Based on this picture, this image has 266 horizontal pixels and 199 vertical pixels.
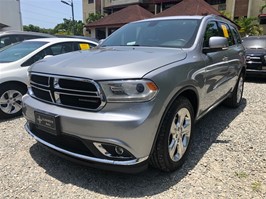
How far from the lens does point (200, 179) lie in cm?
279

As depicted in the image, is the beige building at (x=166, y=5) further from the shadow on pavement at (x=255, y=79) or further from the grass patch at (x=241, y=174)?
the grass patch at (x=241, y=174)

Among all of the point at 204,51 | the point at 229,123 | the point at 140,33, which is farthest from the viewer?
the point at 229,123

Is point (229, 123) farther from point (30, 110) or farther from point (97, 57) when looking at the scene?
point (30, 110)

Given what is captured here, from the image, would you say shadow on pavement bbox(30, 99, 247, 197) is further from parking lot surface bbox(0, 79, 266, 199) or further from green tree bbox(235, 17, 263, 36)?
green tree bbox(235, 17, 263, 36)

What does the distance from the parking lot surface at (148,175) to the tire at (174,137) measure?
18cm

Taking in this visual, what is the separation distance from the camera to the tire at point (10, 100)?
4.52 metres

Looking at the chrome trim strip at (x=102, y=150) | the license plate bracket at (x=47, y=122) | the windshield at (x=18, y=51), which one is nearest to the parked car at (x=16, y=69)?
the windshield at (x=18, y=51)

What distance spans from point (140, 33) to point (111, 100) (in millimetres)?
1847

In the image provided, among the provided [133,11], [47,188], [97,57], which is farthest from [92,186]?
[133,11]

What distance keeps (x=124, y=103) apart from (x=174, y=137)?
806mm

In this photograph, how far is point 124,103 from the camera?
2287mm

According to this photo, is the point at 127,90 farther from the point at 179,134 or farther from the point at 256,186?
the point at 256,186

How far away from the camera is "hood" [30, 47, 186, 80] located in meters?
2.33

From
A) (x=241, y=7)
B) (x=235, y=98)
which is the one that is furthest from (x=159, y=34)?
(x=241, y=7)
